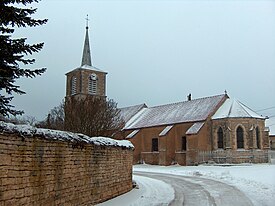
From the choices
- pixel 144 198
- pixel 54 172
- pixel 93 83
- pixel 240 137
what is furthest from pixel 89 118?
pixel 93 83

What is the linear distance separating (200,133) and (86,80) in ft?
77.0

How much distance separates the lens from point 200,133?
40.4m

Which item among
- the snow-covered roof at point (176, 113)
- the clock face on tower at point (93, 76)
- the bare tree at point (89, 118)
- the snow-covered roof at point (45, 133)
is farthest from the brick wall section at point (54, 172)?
the clock face on tower at point (93, 76)

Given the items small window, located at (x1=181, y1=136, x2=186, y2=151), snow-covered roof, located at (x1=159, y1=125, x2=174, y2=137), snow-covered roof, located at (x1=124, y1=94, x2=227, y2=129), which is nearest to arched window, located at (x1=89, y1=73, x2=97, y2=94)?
snow-covered roof, located at (x1=124, y1=94, x2=227, y2=129)

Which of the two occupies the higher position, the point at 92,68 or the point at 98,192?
the point at 92,68

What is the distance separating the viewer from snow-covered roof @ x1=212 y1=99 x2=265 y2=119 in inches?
1587

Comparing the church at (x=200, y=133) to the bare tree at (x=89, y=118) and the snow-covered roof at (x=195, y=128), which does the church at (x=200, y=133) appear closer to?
the snow-covered roof at (x=195, y=128)

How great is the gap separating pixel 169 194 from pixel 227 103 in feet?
97.3

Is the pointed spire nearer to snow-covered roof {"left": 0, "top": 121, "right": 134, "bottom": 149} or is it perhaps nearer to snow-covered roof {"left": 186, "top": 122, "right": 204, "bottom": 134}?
snow-covered roof {"left": 186, "top": 122, "right": 204, "bottom": 134}

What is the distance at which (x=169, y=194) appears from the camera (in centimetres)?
1527

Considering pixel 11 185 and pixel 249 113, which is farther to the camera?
pixel 249 113

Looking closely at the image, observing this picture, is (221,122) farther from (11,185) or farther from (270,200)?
(11,185)

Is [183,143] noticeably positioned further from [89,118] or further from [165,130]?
[89,118]

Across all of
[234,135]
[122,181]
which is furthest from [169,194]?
[234,135]
